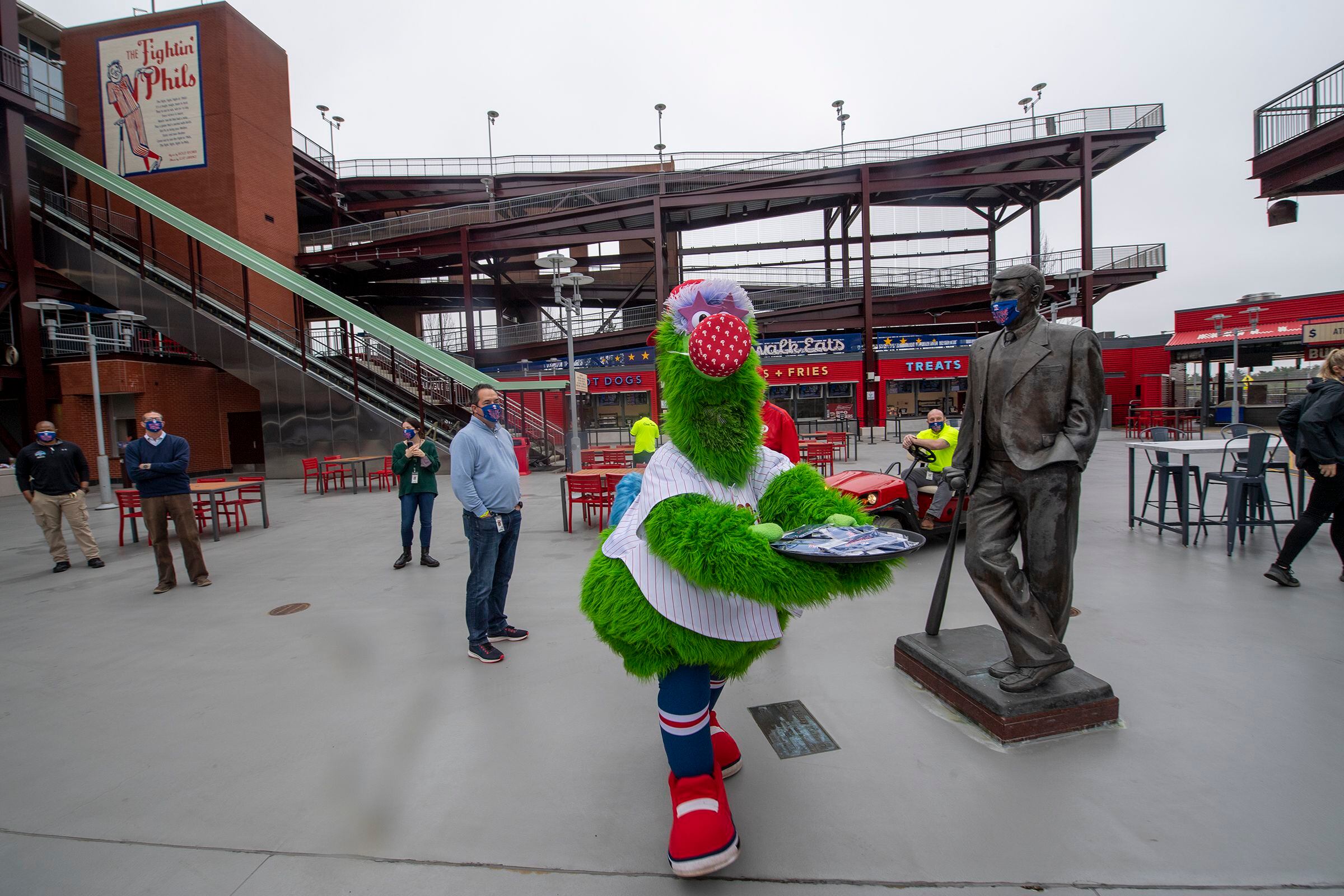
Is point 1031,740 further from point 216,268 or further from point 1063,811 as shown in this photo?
point 216,268

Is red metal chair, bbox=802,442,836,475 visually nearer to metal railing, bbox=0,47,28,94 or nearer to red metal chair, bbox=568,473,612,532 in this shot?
red metal chair, bbox=568,473,612,532

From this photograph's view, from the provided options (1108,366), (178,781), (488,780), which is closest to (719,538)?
(488,780)

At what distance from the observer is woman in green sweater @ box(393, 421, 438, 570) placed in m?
6.73

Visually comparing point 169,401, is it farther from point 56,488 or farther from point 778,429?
point 778,429

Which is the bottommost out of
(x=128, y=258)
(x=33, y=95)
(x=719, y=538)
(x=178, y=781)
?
(x=178, y=781)

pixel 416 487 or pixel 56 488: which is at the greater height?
pixel 56 488

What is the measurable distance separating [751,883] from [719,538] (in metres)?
1.27

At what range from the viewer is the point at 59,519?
7.23m

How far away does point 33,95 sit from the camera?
20.4 meters

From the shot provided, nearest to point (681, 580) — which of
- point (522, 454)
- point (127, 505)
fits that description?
point (127, 505)

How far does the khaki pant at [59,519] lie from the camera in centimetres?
713

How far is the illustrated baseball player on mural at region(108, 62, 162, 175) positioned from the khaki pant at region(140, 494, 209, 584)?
893 inches

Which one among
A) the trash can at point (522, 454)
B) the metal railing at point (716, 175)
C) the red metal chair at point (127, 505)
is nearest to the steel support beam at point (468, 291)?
the metal railing at point (716, 175)

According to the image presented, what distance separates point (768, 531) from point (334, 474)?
572 inches
